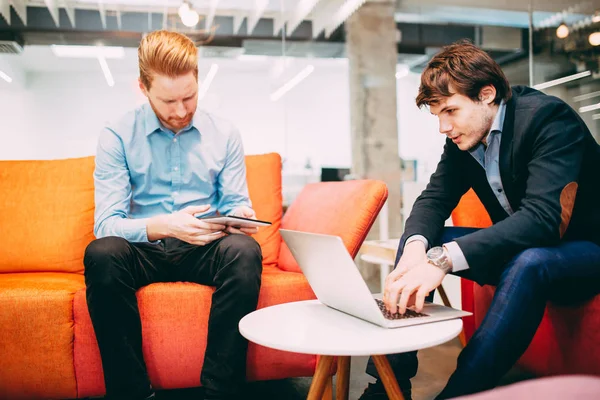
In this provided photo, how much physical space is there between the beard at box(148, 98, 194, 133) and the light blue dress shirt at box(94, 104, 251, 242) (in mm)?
19

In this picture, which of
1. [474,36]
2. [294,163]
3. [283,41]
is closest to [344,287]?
[294,163]

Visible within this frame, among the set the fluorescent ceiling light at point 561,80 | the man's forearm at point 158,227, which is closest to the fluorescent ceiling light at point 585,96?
the fluorescent ceiling light at point 561,80

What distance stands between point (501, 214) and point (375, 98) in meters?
4.14

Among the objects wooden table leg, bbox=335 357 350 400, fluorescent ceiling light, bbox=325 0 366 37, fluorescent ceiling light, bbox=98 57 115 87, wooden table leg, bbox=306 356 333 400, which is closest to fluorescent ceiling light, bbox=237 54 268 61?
fluorescent ceiling light, bbox=325 0 366 37

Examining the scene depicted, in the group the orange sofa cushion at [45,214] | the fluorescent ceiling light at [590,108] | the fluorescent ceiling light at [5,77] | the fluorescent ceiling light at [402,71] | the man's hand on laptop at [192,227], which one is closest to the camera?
the man's hand on laptop at [192,227]

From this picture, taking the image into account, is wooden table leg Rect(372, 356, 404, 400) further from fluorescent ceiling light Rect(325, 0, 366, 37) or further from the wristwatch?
fluorescent ceiling light Rect(325, 0, 366, 37)

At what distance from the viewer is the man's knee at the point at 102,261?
5.37ft

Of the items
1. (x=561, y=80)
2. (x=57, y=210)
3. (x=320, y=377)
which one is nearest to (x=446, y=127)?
(x=320, y=377)

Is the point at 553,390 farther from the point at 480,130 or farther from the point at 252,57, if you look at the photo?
the point at 252,57

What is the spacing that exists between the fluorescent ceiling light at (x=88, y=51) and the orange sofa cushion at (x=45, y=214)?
302 centimetres

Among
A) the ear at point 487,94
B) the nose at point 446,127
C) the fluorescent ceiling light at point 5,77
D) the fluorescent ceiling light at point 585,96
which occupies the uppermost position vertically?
the fluorescent ceiling light at point 5,77

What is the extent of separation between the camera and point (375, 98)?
5676mm

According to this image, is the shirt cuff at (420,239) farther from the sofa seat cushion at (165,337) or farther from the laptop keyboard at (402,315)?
the sofa seat cushion at (165,337)

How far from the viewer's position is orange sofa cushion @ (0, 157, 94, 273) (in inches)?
90.4
